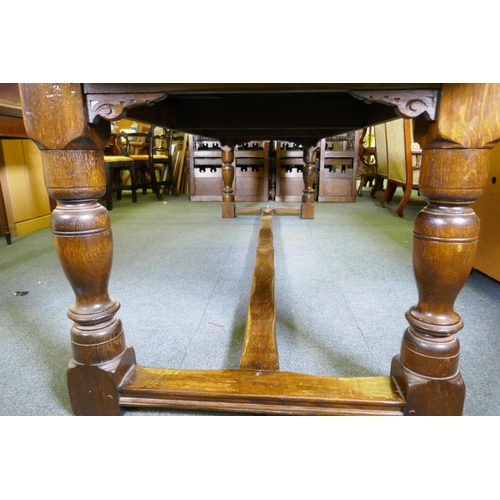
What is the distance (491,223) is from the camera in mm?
1366

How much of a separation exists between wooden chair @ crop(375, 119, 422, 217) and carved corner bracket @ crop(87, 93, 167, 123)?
247cm

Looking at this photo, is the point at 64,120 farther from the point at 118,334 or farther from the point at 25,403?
the point at 25,403

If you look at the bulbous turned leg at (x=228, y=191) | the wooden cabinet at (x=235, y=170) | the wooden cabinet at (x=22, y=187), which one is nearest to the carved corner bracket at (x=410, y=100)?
the bulbous turned leg at (x=228, y=191)

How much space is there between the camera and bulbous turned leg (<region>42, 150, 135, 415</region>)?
62cm

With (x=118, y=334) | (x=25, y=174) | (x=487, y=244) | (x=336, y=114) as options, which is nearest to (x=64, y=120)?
(x=118, y=334)

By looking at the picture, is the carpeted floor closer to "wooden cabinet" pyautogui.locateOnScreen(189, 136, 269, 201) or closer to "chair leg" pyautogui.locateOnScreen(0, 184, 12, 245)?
"chair leg" pyautogui.locateOnScreen(0, 184, 12, 245)

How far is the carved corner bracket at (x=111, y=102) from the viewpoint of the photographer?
592 mm

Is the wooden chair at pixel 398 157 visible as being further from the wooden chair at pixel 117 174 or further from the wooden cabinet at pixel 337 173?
the wooden chair at pixel 117 174

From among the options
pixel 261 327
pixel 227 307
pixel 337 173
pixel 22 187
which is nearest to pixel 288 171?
pixel 337 173

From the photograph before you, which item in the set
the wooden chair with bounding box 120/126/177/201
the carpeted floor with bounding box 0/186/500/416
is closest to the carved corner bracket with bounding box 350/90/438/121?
the carpeted floor with bounding box 0/186/500/416

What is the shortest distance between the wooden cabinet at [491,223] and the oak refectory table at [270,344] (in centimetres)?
90

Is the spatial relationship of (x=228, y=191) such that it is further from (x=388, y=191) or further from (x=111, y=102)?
(x=111, y=102)

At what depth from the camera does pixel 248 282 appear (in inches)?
59.2
